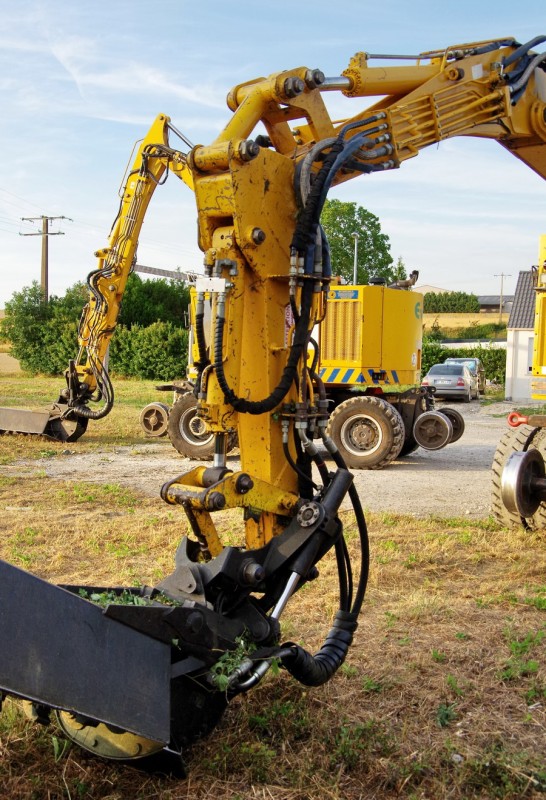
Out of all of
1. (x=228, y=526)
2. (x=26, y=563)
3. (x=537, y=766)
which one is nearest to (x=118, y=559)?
(x=26, y=563)

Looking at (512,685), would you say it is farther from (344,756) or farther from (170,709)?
(170,709)

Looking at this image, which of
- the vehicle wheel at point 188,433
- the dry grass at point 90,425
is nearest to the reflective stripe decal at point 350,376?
the vehicle wheel at point 188,433

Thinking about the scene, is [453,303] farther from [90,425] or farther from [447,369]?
[90,425]

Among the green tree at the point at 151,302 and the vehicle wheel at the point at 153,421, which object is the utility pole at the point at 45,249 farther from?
the vehicle wheel at the point at 153,421

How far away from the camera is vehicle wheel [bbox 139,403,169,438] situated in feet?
49.5

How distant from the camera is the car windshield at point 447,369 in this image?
95.6ft

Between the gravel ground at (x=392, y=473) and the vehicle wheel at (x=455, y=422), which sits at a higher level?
the vehicle wheel at (x=455, y=422)

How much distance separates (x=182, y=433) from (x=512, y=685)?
29.6 ft

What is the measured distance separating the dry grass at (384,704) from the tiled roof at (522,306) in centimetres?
2690

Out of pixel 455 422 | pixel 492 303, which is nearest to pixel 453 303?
pixel 492 303

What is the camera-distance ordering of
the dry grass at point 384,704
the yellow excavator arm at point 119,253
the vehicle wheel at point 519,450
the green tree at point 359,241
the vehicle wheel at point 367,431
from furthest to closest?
the green tree at point 359,241 < the yellow excavator arm at point 119,253 < the vehicle wheel at point 367,431 < the vehicle wheel at point 519,450 < the dry grass at point 384,704

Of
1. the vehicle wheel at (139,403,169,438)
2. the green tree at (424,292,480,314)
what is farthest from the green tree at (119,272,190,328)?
the green tree at (424,292,480,314)

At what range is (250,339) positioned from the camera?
151 inches

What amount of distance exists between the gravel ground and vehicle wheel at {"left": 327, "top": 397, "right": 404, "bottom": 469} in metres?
0.24
